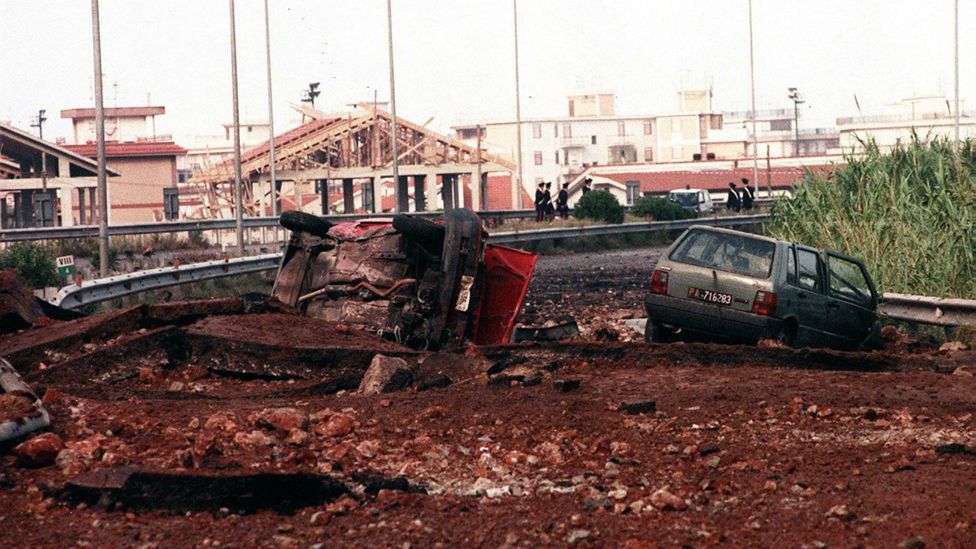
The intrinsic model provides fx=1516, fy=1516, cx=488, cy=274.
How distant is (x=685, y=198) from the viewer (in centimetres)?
6638

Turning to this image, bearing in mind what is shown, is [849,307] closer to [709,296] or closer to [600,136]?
[709,296]

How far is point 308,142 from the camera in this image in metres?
83.2

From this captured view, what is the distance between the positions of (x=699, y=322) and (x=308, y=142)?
6854cm

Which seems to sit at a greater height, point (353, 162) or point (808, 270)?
point (353, 162)

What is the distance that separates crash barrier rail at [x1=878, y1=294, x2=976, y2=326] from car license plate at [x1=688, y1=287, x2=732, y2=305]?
2.98 metres

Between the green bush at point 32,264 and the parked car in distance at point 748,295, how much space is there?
12355 mm

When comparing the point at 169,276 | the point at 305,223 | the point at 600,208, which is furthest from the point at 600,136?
the point at 305,223

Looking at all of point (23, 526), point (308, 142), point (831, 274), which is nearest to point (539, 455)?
point (23, 526)

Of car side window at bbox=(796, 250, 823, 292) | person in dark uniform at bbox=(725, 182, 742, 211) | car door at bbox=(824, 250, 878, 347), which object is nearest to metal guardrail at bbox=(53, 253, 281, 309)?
car side window at bbox=(796, 250, 823, 292)

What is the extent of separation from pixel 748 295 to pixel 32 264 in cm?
1437

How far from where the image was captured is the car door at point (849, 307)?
17.0 meters

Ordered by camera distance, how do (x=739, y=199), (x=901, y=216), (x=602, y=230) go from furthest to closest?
1. (x=739, y=199)
2. (x=602, y=230)
3. (x=901, y=216)

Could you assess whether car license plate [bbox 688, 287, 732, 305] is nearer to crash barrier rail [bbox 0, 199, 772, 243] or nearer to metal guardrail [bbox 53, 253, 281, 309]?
metal guardrail [bbox 53, 253, 281, 309]

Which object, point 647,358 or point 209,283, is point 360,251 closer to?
point 647,358
